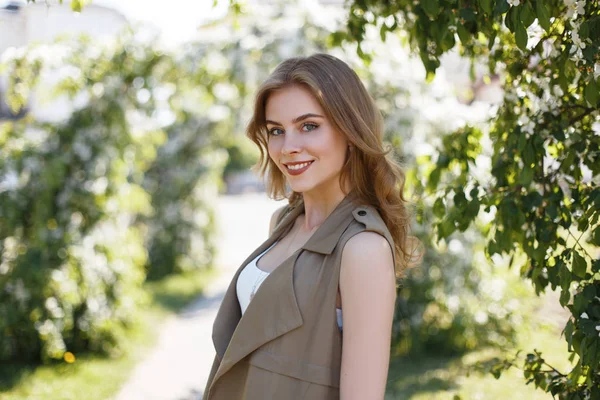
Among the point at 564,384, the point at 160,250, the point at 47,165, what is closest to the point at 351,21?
the point at 564,384

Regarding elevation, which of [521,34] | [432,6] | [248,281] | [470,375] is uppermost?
[432,6]

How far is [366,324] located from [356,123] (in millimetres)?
594

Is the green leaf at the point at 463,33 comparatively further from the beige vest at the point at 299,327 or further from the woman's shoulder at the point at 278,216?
the woman's shoulder at the point at 278,216

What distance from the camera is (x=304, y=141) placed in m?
1.86

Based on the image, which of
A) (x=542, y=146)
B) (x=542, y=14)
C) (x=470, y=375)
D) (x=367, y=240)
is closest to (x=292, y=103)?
(x=367, y=240)

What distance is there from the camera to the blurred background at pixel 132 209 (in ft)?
18.0

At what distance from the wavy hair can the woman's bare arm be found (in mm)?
352

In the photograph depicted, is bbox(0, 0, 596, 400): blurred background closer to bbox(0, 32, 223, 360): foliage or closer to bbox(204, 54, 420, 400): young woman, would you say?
bbox(0, 32, 223, 360): foliage

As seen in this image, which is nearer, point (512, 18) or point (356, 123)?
point (512, 18)

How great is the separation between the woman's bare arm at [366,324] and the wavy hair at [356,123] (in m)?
0.35

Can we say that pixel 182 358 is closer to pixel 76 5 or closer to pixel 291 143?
pixel 76 5

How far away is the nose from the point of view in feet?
6.09

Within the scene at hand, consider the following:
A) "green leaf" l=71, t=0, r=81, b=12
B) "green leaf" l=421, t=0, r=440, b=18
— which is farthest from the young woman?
"green leaf" l=71, t=0, r=81, b=12

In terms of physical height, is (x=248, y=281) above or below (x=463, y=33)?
below
